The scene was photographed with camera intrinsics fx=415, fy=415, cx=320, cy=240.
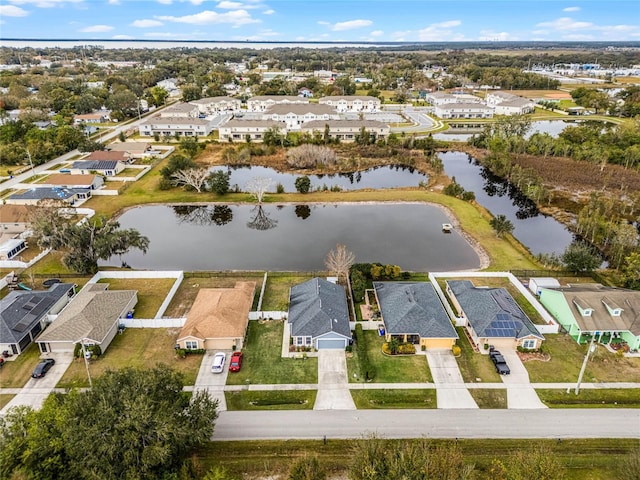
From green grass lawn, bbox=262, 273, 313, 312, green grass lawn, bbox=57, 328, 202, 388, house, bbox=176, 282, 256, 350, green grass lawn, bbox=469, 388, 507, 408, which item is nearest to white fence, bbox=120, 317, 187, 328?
green grass lawn, bbox=57, 328, 202, 388

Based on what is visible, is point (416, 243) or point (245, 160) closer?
point (416, 243)

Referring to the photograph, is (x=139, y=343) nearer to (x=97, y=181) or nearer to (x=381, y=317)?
(x=381, y=317)

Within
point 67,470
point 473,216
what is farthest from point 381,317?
point 473,216

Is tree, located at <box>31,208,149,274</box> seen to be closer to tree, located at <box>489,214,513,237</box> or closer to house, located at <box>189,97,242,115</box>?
tree, located at <box>489,214,513,237</box>

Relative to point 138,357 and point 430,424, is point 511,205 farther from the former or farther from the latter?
point 138,357

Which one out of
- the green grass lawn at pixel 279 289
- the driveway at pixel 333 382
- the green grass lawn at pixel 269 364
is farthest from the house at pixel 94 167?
the driveway at pixel 333 382
